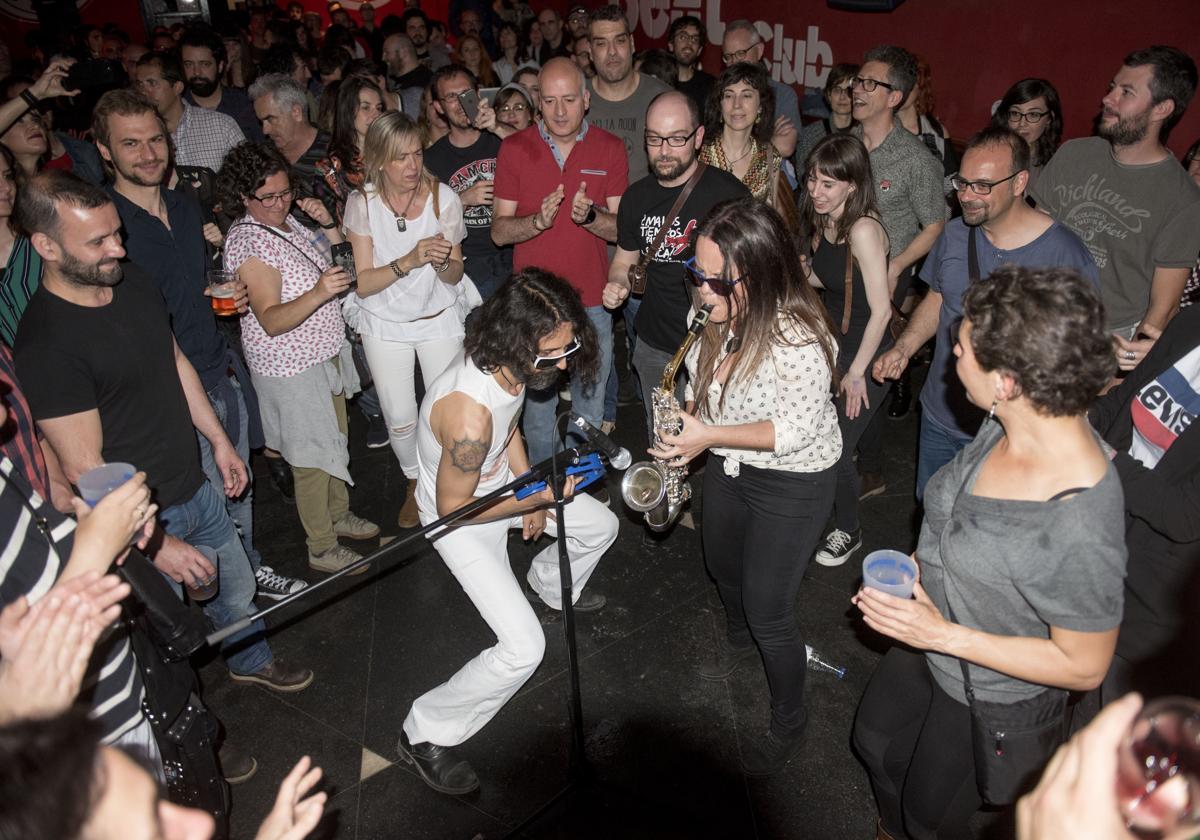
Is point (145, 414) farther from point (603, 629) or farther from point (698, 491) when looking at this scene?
point (698, 491)

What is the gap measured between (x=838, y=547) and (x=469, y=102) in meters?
3.57

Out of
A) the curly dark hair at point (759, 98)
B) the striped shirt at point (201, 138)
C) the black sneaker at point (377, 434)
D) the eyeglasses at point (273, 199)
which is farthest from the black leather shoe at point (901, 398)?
the striped shirt at point (201, 138)

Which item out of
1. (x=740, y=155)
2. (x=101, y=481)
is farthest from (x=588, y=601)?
(x=740, y=155)

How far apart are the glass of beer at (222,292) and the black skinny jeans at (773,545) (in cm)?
229

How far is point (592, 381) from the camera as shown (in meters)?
3.47

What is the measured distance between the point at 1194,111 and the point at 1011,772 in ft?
18.0

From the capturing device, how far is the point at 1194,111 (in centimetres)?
549

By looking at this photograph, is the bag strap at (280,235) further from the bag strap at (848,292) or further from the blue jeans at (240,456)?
the bag strap at (848,292)

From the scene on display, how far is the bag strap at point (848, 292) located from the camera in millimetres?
3752

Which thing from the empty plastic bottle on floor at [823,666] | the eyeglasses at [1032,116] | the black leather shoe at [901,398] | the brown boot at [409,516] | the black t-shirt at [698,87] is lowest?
the brown boot at [409,516]

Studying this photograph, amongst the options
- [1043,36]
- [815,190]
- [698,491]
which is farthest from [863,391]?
[1043,36]

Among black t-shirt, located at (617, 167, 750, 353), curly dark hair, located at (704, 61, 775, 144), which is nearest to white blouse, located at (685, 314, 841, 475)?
black t-shirt, located at (617, 167, 750, 353)

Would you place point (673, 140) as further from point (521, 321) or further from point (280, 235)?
point (280, 235)

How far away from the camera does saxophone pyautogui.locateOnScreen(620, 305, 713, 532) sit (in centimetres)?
284
